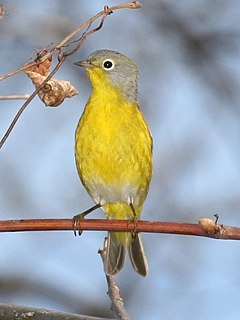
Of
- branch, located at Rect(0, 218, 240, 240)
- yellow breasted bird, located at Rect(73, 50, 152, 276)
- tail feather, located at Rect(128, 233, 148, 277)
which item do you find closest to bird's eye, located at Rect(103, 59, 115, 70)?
yellow breasted bird, located at Rect(73, 50, 152, 276)

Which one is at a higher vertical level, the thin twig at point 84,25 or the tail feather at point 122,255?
the tail feather at point 122,255

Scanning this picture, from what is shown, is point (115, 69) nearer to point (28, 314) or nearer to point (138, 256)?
point (138, 256)

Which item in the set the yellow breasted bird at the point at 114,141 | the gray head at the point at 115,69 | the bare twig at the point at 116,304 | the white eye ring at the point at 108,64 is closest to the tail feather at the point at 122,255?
the yellow breasted bird at the point at 114,141

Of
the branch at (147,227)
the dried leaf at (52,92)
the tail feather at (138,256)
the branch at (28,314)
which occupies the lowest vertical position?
the branch at (28,314)

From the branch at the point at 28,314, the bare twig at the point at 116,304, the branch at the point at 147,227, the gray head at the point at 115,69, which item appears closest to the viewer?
the branch at the point at 147,227

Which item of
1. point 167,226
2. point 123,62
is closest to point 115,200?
point 123,62

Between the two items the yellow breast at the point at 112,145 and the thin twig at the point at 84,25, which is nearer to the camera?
the thin twig at the point at 84,25

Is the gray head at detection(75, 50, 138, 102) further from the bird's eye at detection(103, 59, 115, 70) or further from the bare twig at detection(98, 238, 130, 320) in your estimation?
the bare twig at detection(98, 238, 130, 320)

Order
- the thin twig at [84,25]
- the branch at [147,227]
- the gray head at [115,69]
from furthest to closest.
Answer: the gray head at [115,69] < the thin twig at [84,25] < the branch at [147,227]

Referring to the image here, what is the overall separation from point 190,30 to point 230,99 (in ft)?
1.99

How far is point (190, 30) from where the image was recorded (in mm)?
6297

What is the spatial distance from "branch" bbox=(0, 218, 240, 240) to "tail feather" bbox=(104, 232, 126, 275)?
48.8 inches

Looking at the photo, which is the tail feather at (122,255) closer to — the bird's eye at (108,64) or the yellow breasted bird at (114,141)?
the yellow breasted bird at (114,141)

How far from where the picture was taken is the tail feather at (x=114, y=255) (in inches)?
170
